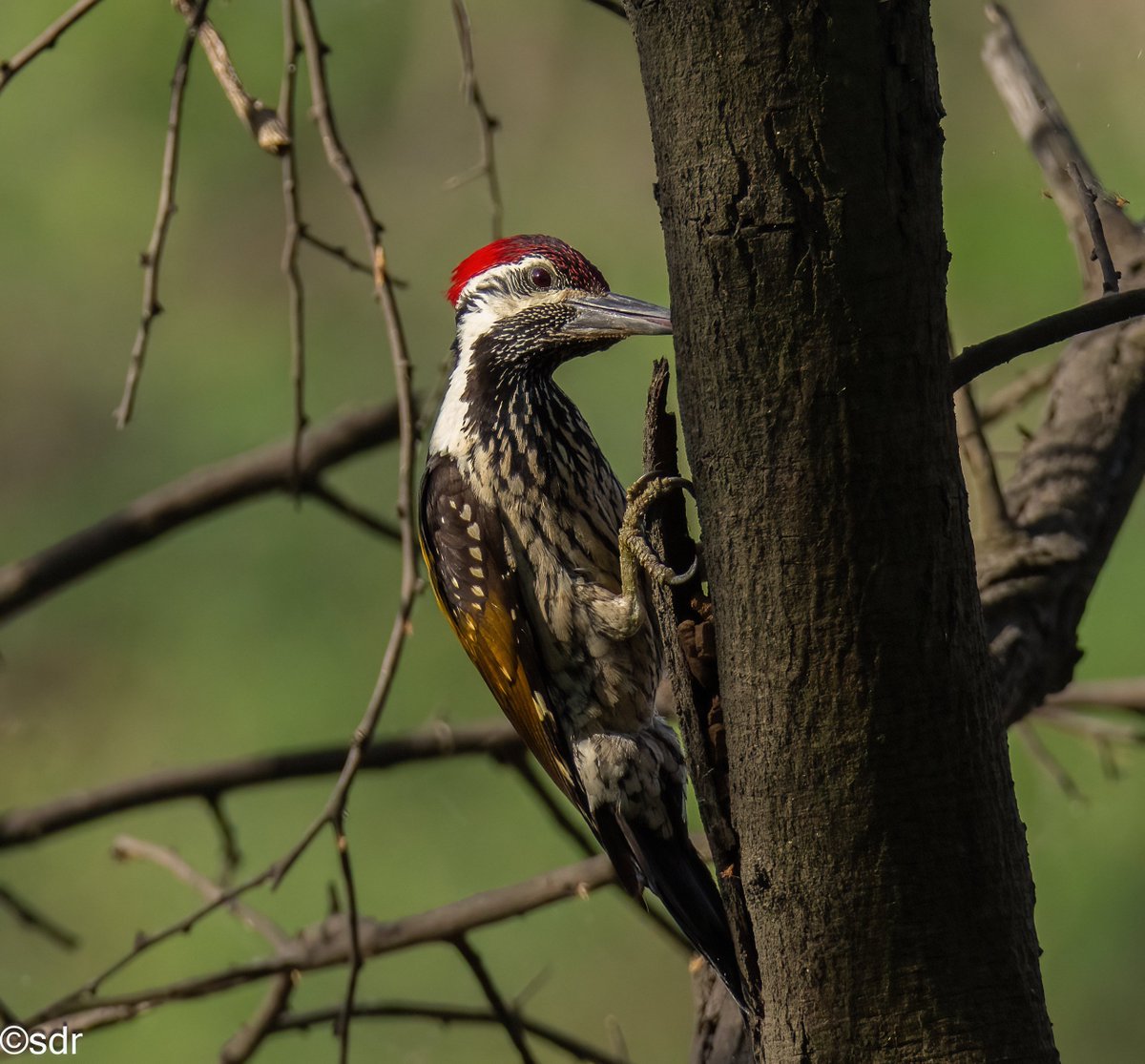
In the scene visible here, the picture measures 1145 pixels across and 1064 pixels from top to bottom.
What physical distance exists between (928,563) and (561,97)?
148 inches

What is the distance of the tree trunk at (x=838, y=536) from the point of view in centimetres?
85

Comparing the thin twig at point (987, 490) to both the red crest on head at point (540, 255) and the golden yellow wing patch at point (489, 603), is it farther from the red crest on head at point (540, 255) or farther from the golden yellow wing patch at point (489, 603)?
the golden yellow wing patch at point (489, 603)

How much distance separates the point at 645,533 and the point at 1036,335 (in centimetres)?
70

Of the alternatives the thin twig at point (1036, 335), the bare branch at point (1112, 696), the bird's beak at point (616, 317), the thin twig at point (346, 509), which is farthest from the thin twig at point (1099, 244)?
the bare branch at point (1112, 696)

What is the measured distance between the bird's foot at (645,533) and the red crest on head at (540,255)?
0.46 meters

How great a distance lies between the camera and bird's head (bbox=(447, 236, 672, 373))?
1.86 m

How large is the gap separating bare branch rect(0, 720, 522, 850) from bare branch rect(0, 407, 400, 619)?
1.22 ft

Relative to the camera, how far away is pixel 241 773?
2.23 m

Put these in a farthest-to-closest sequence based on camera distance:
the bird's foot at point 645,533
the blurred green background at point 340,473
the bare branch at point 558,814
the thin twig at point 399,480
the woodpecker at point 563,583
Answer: the blurred green background at point 340,473 → the bare branch at point 558,814 → the woodpecker at point 563,583 → the thin twig at point 399,480 → the bird's foot at point 645,533

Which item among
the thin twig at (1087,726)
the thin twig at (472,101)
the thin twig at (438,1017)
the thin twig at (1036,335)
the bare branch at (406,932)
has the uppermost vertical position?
the thin twig at (472,101)

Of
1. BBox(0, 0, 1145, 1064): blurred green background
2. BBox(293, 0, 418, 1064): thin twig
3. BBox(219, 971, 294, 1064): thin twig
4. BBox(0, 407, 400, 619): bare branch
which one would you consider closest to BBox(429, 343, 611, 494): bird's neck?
BBox(293, 0, 418, 1064): thin twig

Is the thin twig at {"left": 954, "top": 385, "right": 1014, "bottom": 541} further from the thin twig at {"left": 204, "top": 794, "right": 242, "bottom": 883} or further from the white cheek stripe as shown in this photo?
the thin twig at {"left": 204, "top": 794, "right": 242, "bottom": 883}

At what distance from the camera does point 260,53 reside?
4367mm

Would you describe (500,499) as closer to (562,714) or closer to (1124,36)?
(562,714)
